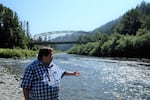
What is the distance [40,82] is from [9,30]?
10269 centimetres

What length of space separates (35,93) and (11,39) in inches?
3995

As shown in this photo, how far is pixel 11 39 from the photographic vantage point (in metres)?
107

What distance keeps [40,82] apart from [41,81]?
0.10 ft

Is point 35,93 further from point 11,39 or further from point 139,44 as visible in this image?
point 11,39

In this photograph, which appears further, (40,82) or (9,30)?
(9,30)

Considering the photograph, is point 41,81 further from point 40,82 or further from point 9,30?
point 9,30

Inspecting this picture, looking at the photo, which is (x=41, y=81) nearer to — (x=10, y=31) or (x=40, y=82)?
(x=40, y=82)

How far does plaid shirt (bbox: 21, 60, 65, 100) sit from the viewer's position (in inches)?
275

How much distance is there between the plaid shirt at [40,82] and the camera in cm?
700

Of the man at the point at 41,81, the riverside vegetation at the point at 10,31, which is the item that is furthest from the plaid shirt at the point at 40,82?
the riverside vegetation at the point at 10,31

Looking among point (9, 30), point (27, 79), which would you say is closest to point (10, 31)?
point (9, 30)

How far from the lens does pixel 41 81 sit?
276 inches

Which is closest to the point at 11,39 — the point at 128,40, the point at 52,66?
the point at 128,40

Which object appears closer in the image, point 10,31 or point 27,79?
point 27,79
